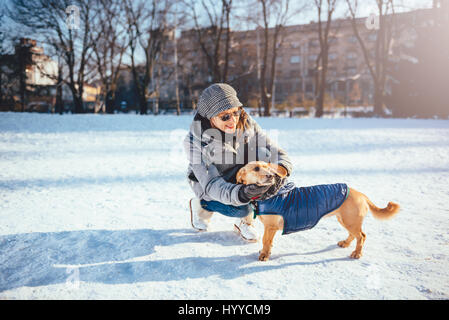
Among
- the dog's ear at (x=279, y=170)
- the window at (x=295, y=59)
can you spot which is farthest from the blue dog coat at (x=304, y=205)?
the window at (x=295, y=59)

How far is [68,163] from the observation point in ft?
21.5

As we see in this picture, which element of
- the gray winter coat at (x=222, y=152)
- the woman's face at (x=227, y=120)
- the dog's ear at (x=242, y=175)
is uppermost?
the woman's face at (x=227, y=120)

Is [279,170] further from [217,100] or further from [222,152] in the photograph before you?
[217,100]

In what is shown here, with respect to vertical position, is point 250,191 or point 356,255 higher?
point 250,191

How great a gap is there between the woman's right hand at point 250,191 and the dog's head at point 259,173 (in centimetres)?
7

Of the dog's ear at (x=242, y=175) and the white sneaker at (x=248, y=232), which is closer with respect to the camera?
the dog's ear at (x=242, y=175)

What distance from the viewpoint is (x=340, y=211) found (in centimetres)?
235

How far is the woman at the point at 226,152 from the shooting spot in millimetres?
2223

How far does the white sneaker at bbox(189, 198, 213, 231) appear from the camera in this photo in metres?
2.99

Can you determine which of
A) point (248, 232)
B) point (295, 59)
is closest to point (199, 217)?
point (248, 232)

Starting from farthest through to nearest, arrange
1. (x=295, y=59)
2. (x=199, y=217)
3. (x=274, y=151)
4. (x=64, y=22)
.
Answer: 1. (x=295, y=59)
2. (x=64, y=22)
3. (x=199, y=217)
4. (x=274, y=151)

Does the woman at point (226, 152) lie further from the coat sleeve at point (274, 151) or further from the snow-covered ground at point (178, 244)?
the snow-covered ground at point (178, 244)

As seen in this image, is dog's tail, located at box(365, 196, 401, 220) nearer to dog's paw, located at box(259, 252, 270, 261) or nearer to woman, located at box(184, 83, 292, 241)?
woman, located at box(184, 83, 292, 241)

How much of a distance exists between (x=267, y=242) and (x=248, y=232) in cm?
38
